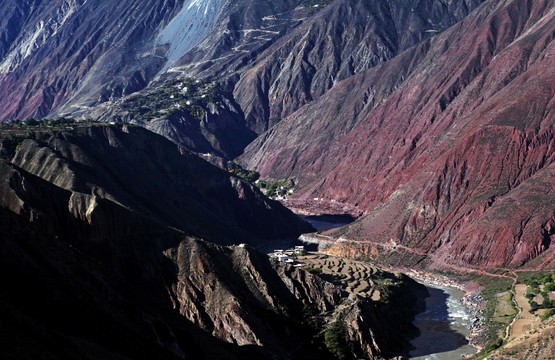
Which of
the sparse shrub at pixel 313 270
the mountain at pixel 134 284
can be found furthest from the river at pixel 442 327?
the sparse shrub at pixel 313 270

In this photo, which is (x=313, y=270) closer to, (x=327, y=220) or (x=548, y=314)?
(x=548, y=314)

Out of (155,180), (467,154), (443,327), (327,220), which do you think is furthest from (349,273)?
(327,220)

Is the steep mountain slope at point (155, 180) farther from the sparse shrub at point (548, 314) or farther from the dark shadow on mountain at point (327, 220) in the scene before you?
the sparse shrub at point (548, 314)

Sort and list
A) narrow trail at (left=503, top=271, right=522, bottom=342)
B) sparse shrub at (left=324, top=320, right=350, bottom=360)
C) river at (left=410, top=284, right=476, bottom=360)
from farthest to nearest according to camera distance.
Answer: narrow trail at (left=503, top=271, right=522, bottom=342) → river at (left=410, top=284, right=476, bottom=360) → sparse shrub at (left=324, top=320, right=350, bottom=360)

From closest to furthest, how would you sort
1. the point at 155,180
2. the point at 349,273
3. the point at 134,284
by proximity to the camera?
1. the point at 134,284
2. the point at 349,273
3. the point at 155,180

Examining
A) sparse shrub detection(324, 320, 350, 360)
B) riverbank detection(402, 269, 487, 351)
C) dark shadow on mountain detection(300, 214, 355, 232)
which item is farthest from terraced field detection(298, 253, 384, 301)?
dark shadow on mountain detection(300, 214, 355, 232)

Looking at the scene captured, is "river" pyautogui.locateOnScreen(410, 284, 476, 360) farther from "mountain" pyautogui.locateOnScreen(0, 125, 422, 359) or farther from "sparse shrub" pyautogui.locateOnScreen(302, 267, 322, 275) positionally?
"sparse shrub" pyautogui.locateOnScreen(302, 267, 322, 275)
